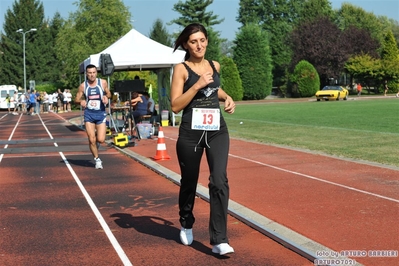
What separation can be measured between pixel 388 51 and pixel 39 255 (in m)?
76.6

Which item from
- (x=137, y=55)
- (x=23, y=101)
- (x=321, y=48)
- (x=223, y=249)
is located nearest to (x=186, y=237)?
(x=223, y=249)

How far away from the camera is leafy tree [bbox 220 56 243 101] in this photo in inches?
2677

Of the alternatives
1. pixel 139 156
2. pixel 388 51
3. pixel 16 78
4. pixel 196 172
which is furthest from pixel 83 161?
pixel 16 78

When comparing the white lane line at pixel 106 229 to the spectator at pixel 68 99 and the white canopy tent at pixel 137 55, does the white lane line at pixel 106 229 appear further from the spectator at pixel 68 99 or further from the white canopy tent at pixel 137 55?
the spectator at pixel 68 99

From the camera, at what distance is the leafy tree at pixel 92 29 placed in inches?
2525

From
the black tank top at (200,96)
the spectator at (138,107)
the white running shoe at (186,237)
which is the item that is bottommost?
the white running shoe at (186,237)

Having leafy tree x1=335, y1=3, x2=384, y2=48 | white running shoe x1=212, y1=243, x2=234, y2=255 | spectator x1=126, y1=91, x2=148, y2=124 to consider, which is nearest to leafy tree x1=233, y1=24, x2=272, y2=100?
leafy tree x1=335, y1=3, x2=384, y2=48

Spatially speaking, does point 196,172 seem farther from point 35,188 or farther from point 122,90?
point 122,90

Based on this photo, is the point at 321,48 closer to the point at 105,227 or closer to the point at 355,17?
the point at 355,17

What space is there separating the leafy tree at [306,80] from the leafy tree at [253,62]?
11.9 ft

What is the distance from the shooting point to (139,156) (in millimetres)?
14602

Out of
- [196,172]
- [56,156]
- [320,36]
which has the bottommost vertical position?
[56,156]

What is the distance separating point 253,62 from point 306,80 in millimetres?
6538

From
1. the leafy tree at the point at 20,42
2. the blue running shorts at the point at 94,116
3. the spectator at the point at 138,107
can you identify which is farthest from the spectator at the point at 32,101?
the leafy tree at the point at 20,42
